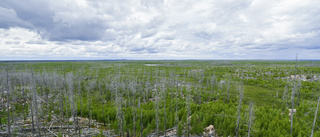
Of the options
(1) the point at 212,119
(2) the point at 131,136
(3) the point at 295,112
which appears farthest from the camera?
(3) the point at 295,112

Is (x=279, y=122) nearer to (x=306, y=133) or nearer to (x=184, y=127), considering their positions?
(x=306, y=133)

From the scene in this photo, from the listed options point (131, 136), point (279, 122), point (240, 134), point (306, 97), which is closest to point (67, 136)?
point (131, 136)

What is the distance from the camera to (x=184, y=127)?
1434cm

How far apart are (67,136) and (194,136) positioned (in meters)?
12.0

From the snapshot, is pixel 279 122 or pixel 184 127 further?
pixel 184 127

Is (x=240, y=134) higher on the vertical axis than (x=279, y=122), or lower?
lower

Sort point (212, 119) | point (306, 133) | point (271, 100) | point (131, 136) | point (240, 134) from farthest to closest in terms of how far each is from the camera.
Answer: point (271, 100), point (212, 119), point (131, 136), point (240, 134), point (306, 133)

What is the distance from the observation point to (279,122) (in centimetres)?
1332

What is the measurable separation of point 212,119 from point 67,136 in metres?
14.8

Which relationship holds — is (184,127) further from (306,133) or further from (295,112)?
(295,112)

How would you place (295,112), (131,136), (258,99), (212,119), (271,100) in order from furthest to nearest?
(258,99) < (271,100) < (295,112) < (212,119) < (131,136)

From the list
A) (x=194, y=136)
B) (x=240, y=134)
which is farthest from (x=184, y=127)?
(x=240, y=134)

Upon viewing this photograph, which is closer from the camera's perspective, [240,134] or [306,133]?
[306,133]

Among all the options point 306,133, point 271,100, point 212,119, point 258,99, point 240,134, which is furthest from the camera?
point 258,99
